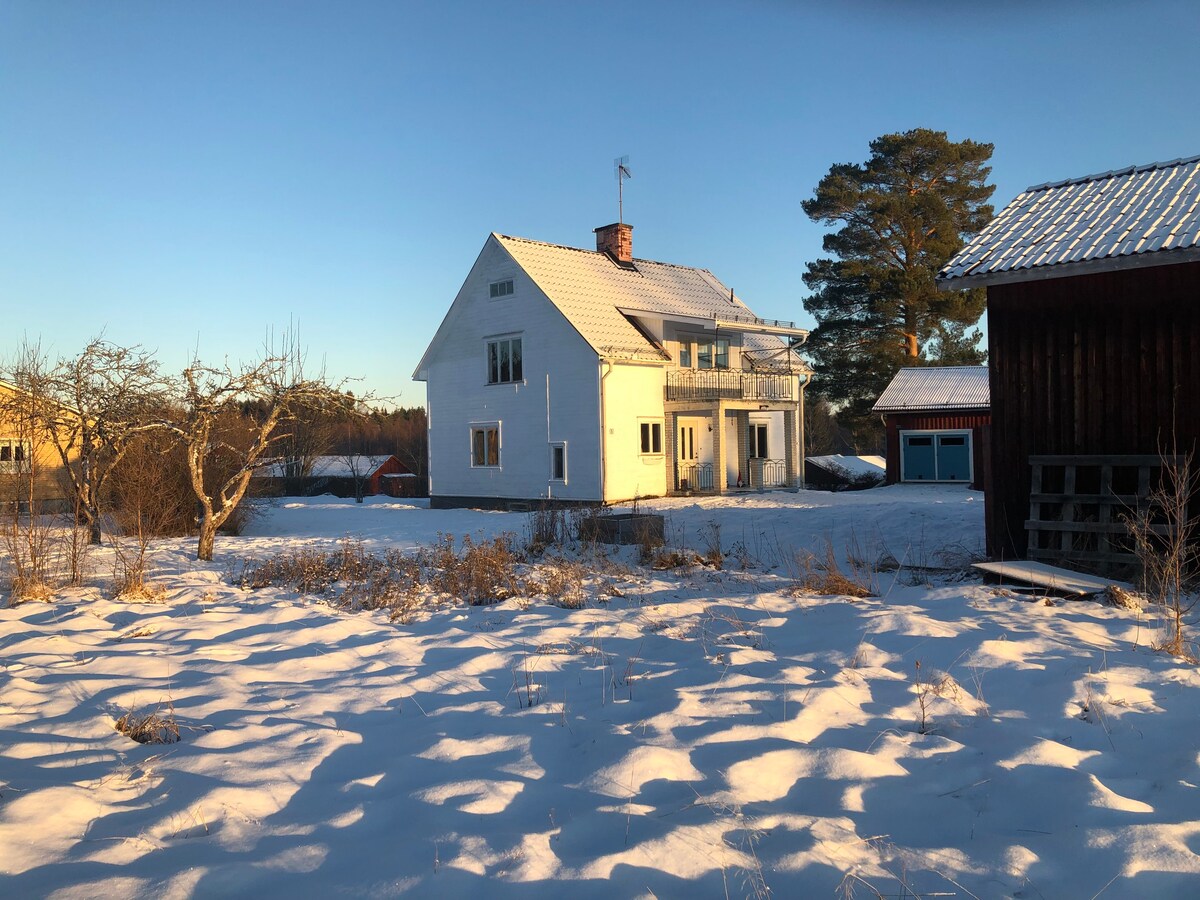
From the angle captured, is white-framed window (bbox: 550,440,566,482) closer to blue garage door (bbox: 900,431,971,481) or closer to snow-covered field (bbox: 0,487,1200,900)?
blue garage door (bbox: 900,431,971,481)

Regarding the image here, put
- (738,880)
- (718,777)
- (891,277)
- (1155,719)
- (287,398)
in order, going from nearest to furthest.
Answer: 1. (738,880)
2. (718,777)
3. (1155,719)
4. (287,398)
5. (891,277)

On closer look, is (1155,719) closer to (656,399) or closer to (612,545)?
(612,545)

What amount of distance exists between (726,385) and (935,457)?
867 cm

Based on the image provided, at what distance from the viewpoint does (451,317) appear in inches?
1158

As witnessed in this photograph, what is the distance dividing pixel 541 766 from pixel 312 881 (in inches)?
54.9

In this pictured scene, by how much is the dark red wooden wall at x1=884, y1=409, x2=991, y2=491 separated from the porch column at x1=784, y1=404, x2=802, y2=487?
11.5 ft

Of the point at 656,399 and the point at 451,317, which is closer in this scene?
the point at 656,399

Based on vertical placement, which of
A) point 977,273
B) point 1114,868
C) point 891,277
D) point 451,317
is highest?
point 891,277

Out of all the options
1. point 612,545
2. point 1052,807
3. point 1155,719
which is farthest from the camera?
point 612,545

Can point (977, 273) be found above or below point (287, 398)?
above

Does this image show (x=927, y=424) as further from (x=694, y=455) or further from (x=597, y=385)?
(x=597, y=385)

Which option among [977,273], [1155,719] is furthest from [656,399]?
[1155,719]

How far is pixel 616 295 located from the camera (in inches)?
1110

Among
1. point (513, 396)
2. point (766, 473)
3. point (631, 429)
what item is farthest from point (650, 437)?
point (766, 473)
